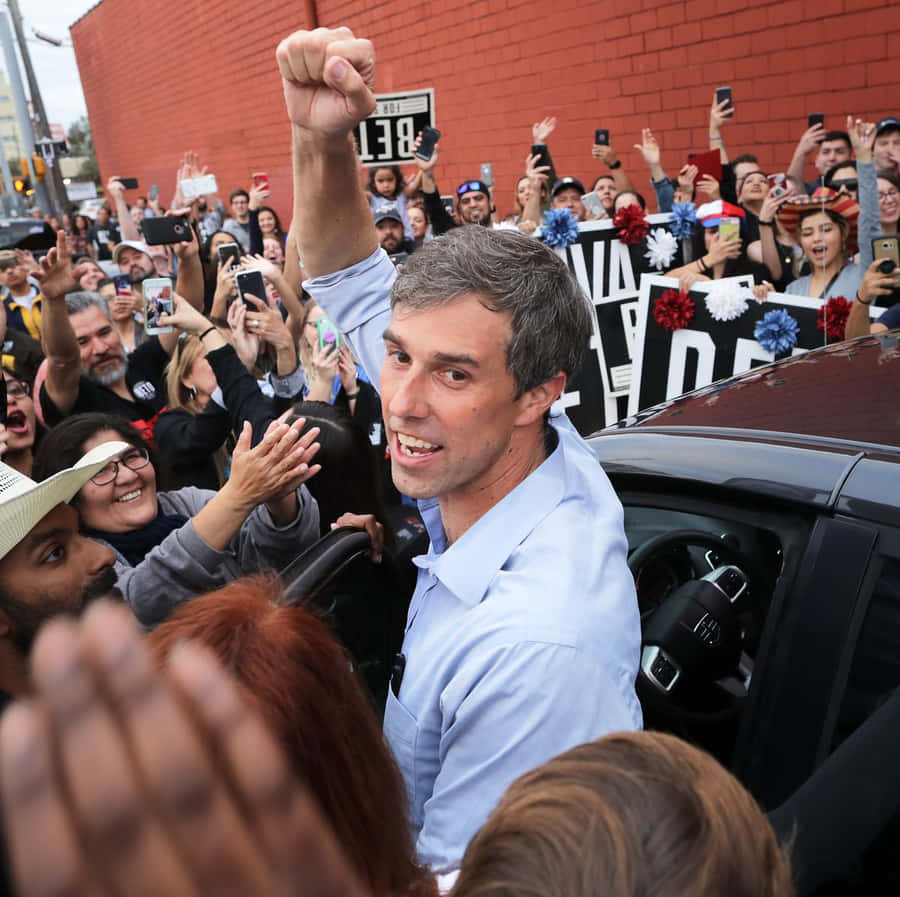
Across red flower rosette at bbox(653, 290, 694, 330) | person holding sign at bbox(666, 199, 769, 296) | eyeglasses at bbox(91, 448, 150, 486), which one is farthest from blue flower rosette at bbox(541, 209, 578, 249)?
eyeglasses at bbox(91, 448, 150, 486)

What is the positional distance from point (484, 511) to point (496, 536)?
20cm

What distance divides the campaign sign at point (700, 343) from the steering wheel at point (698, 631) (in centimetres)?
220

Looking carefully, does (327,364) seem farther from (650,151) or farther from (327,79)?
(650,151)

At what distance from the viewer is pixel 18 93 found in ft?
67.9

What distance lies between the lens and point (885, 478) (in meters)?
1.53

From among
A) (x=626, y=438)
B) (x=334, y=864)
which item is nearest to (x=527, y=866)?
(x=334, y=864)

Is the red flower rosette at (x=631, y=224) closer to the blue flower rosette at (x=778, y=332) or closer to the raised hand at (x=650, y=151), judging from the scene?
the blue flower rosette at (x=778, y=332)

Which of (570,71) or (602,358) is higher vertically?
(570,71)

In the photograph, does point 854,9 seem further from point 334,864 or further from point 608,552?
point 334,864

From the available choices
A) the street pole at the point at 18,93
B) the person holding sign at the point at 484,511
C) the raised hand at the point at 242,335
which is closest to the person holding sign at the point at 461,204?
the raised hand at the point at 242,335

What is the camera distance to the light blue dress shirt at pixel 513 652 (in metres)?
1.30

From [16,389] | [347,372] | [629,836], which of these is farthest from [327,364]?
[629,836]

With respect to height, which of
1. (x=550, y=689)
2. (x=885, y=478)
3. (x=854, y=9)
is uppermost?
(x=854, y=9)

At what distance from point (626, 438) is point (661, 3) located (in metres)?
7.49
